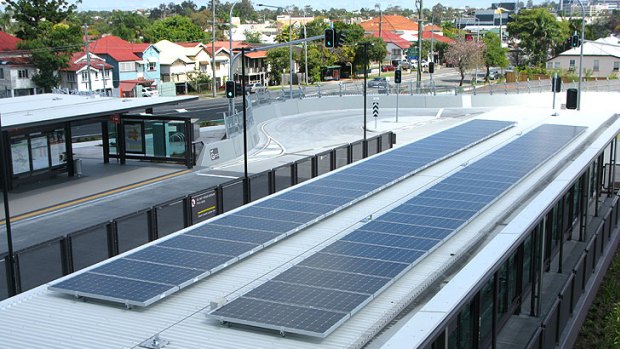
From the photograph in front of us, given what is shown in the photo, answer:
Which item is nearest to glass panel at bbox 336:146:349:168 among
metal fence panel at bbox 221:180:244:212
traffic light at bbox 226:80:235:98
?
metal fence panel at bbox 221:180:244:212

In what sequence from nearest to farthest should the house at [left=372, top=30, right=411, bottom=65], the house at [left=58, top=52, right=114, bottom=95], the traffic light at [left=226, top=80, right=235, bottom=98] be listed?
the traffic light at [left=226, top=80, right=235, bottom=98] → the house at [left=58, top=52, right=114, bottom=95] → the house at [left=372, top=30, right=411, bottom=65]

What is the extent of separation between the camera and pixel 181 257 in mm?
14516

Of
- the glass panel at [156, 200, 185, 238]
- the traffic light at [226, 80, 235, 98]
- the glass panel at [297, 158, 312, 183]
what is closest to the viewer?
the glass panel at [156, 200, 185, 238]

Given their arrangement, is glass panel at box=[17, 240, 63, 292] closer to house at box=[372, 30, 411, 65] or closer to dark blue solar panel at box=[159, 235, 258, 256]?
dark blue solar panel at box=[159, 235, 258, 256]

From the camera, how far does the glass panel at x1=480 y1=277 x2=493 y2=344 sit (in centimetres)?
1352

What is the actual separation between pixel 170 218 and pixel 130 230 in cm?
176

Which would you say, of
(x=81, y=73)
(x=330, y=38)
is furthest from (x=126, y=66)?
(x=330, y=38)

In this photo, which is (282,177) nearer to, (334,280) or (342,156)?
(342,156)

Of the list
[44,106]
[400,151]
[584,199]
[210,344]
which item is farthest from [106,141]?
[210,344]

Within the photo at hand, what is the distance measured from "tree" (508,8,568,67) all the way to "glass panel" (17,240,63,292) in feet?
321

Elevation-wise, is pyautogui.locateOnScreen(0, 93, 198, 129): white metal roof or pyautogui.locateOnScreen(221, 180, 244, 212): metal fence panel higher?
pyautogui.locateOnScreen(0, 93, 198, 129): white metal roof

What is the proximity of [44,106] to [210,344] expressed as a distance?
93.5 ft

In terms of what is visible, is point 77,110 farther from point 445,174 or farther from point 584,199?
point 584,199

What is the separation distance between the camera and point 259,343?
10.7 m
